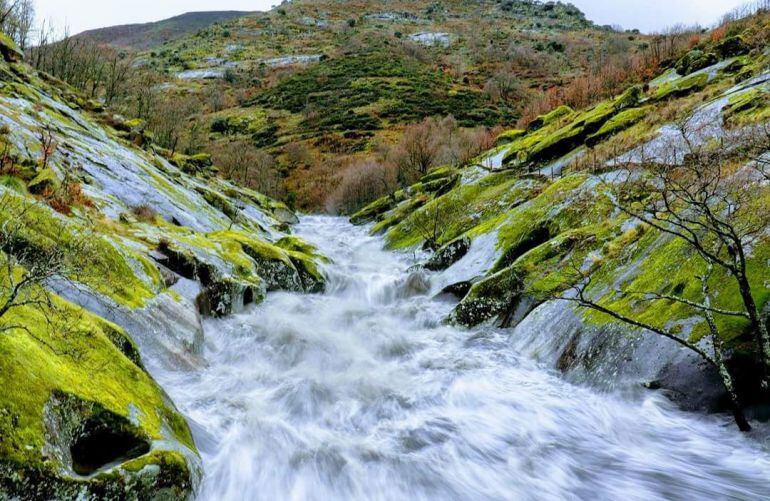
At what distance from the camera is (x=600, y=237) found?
497 inches

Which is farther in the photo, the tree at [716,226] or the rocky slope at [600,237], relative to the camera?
the rocky slope at [600,237]

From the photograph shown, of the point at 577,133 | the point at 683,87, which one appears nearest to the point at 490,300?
the point at 577,133

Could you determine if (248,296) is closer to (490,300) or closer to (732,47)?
(490,300)

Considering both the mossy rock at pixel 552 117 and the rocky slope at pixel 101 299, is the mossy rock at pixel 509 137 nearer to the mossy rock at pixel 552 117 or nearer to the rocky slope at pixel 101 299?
the mossy rock at pixel 552 117

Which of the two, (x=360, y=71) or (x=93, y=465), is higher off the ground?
(x=360, y=71)

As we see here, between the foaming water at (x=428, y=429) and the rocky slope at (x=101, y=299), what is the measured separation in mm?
1168

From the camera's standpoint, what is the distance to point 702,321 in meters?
7.34

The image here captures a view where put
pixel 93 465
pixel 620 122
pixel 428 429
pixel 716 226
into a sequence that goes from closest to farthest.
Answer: pixel 93 465
pixel 716 226
pixel 428 429
pixel 620 122

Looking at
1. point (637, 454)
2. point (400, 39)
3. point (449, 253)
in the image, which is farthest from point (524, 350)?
point (400, 39)

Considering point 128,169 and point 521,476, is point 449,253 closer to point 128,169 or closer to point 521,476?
point 521,476

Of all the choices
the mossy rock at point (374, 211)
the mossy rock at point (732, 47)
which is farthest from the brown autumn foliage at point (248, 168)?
the mossy rock at point (732, 47)

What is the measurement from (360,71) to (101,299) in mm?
113028

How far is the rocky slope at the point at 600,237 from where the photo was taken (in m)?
7.68

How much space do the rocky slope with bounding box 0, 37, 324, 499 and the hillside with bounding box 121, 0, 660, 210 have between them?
35427 millimetres
